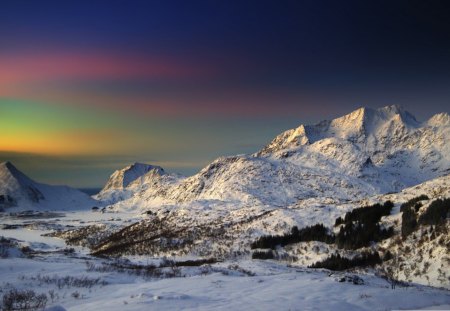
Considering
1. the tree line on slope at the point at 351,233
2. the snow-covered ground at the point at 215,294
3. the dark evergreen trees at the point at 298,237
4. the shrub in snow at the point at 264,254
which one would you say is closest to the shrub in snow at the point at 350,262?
the tree line on slope at the point at 351,233

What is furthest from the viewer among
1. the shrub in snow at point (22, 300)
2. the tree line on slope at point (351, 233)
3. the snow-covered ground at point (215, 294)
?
the tree line on slope at point (351, 233)

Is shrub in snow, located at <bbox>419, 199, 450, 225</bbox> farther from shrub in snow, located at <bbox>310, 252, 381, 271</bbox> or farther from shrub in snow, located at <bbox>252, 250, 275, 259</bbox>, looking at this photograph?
shrub in snow, located at <bbox>252, 250, 275, 259</bbox>

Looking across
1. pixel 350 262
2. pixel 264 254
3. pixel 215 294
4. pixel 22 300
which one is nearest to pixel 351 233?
pixel 350 262

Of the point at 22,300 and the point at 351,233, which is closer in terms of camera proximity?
the point at 22,300

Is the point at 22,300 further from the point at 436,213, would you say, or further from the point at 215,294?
the point at 436,213

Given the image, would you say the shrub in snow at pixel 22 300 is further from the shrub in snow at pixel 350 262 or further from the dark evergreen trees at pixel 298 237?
the dark evergreen trees at pixel 298 237

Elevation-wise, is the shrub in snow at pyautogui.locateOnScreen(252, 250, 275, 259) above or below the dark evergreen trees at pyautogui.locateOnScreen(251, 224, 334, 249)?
below

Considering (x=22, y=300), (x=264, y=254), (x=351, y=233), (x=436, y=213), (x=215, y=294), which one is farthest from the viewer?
(x=264, y=254)

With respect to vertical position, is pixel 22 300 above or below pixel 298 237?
above

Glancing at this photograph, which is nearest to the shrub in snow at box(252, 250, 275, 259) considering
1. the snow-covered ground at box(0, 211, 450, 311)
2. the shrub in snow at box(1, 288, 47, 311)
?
the snow-covered ground at box(0, 211, 450, 311)

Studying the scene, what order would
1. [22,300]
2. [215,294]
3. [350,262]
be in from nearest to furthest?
[22,300], [215,294], [350,262]

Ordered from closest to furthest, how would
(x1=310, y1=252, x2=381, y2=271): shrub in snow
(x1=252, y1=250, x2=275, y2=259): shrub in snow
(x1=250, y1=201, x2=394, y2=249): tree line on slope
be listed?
(x1=310, y1=252, x2=381, y2=271): shrub in snow
(x1=250, y1=201, x2=394, y2=249): tree line on slope
(x1=252, y1=250, x2=275, y2=259): shrub in snow

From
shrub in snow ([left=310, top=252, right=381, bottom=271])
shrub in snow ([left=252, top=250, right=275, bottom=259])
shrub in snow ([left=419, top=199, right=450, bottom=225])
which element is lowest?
shrub in snow ([left=252, top=250, right=275, bottom=259])

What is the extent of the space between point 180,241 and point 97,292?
2923 inches
